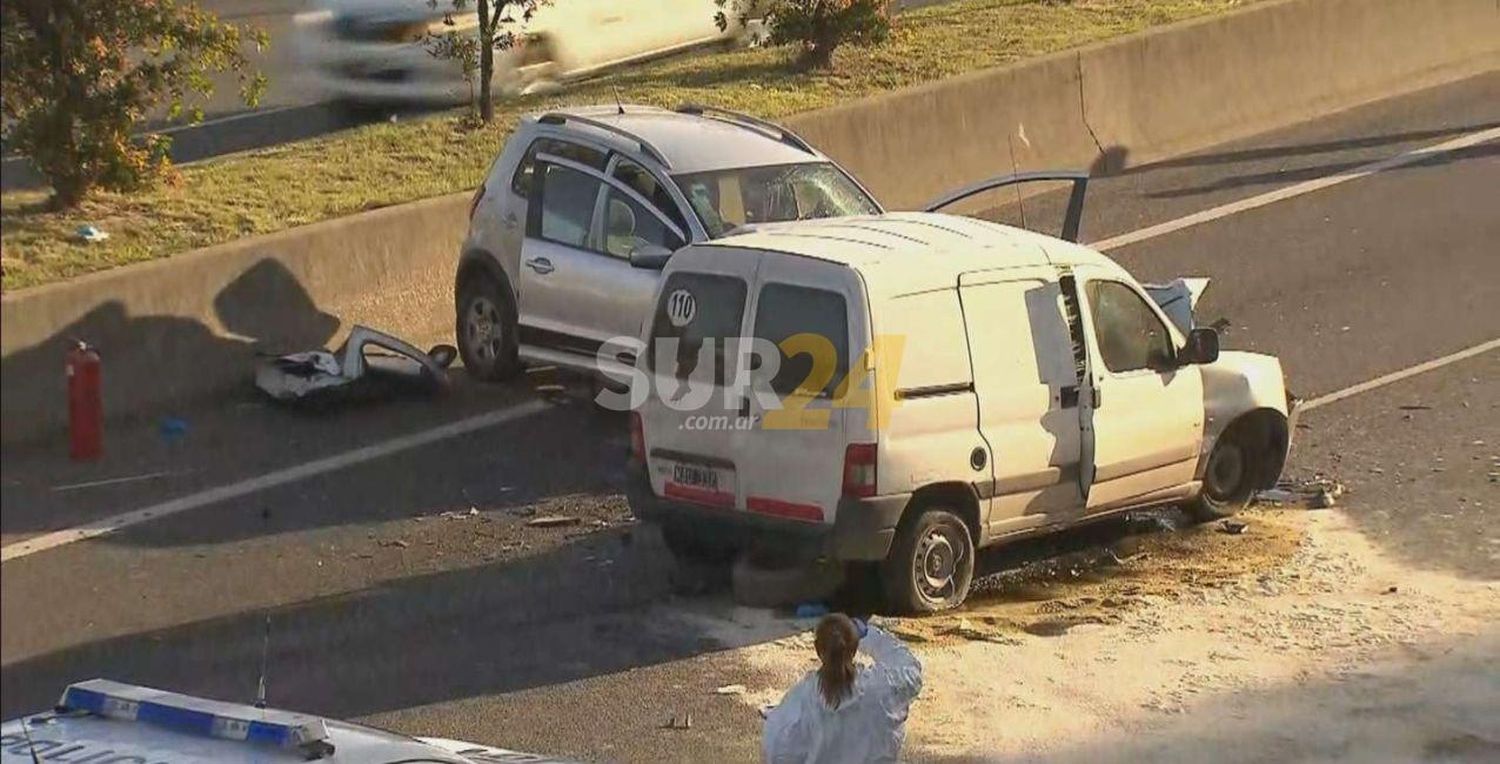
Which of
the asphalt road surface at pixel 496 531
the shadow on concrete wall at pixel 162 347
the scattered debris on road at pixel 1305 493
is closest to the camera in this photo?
the shadow on concrete wall at pixel 162 347

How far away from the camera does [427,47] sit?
66.4 ft

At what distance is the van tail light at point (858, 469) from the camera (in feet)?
36.8

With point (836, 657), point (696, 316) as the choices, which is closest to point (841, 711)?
point (836, 657)

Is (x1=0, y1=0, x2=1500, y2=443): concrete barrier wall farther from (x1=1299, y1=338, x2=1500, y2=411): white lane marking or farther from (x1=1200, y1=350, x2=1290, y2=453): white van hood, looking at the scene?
(x1=1200, y1=350, x2=1290, y2=453): white van hood

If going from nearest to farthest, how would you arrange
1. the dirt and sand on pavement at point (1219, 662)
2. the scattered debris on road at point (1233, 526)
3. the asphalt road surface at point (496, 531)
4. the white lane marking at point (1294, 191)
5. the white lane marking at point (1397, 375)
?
the asphalt road surface at point (496, 531) → the dirt and sand on pavement at point (1219, 662) → the scattered debris on road at point (1233, 526) → the white lane marking at point (1397, 375) → the white lane marking at point (1294, 191)

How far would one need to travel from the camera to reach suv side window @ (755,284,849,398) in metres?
11.3

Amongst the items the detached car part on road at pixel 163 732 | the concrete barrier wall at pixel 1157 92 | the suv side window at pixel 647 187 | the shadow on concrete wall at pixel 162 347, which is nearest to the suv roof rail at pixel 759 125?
the suv side window at pixel 647 187

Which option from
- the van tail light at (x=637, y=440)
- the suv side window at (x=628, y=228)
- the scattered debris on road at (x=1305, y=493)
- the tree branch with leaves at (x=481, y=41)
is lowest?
the scattered debris on road at (x=1305, y=493)

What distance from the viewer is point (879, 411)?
11250mm

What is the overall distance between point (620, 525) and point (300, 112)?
362 inches

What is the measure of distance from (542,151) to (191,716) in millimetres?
10350

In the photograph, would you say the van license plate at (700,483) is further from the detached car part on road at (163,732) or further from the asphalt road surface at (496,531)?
the detached car part on road at (163,732)

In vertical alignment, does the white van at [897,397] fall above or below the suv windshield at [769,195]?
below

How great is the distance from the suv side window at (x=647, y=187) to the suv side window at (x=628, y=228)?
0.07 m
